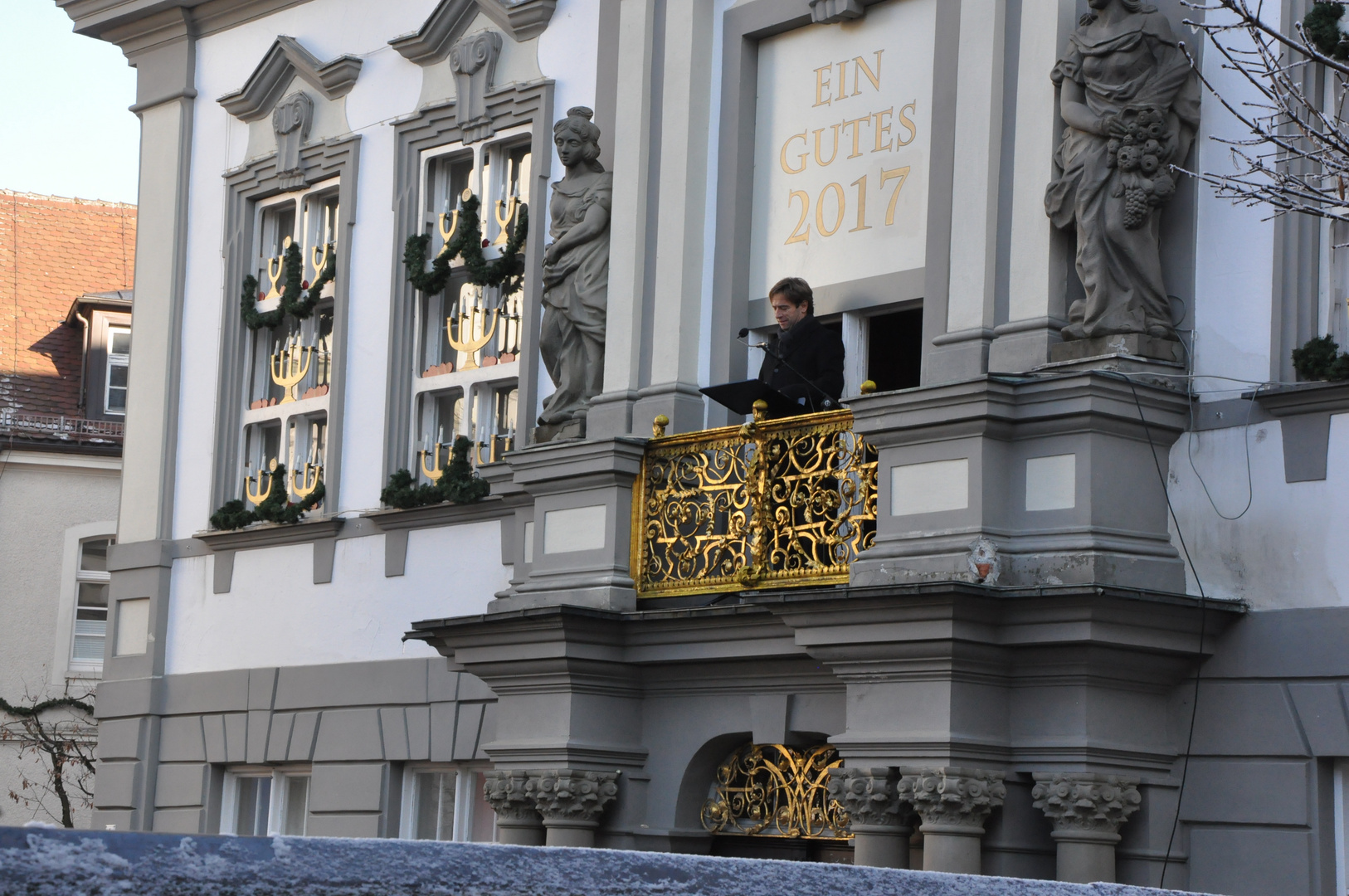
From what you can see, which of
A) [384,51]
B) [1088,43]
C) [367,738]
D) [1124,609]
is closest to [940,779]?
[1124,609]

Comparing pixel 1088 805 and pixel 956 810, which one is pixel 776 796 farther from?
pixel 1088 805

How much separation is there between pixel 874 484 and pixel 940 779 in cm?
164

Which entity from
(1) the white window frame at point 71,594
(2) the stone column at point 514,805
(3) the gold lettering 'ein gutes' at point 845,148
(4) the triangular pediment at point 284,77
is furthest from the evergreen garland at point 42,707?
(3) the gold lettering 'ein gutes' at point 845,148

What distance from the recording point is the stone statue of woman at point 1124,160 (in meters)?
9.67

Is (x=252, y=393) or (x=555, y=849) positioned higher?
(x=252, y=393)

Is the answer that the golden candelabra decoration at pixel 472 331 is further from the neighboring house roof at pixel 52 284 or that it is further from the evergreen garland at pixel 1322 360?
the neighboring house roof at pixel 52 284

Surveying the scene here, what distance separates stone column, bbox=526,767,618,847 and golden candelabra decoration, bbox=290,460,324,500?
14.0 ft

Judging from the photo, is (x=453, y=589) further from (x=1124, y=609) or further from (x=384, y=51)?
(x=1124, y=609)

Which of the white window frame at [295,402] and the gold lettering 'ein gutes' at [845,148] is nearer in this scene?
the gold lettering 'ein gutes' at [845,148]

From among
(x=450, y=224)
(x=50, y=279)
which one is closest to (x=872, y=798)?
(x=450, y=224)

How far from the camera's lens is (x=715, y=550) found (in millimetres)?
11109

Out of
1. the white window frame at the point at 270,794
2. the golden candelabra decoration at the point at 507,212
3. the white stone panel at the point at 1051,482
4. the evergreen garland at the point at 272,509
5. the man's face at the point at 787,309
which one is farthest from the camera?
the evergreen garland at the point at 272,509

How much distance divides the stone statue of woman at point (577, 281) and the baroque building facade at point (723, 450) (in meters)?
0.03

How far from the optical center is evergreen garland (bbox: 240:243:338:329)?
1530 centimetres
